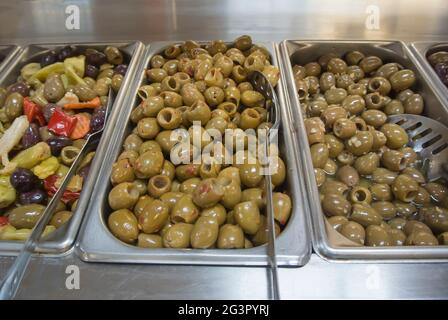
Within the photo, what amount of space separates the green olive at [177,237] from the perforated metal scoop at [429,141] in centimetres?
82

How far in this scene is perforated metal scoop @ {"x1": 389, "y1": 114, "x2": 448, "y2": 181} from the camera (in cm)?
125

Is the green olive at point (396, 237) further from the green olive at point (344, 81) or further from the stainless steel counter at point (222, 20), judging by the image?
the stainless steel counter at point (222, 20)

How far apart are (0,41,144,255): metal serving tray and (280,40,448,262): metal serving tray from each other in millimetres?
595

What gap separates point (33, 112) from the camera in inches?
53.9

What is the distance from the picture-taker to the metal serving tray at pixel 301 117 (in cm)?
90

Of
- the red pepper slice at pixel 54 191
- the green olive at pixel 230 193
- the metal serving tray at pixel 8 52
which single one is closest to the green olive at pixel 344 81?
the green olive at pixel 230 193

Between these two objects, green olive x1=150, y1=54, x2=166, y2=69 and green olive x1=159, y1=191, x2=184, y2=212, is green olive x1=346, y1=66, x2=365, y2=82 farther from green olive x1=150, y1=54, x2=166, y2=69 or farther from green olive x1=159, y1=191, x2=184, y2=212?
green olive x1=159, y1=191, x2=184, y2=212

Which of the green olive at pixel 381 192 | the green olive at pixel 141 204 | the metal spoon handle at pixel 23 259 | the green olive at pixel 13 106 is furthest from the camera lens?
the green olive at pixel 13 106

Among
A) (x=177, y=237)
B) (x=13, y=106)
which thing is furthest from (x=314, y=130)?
(x=13, y=106)

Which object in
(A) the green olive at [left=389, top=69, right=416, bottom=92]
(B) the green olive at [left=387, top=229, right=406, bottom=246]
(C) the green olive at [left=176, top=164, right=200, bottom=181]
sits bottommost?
(B) the green olive at [left=387, top=229, right=406, bottom=246]

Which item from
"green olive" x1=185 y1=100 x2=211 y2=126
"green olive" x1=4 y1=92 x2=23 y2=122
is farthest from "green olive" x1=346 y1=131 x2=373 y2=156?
"green olive" x1=4 y1=92 x2=23 y2=122

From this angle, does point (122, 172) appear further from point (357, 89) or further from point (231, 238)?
point (357, 89)

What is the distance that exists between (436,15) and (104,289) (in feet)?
6.09

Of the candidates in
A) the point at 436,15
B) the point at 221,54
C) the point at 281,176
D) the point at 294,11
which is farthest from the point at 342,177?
the point at 436,15
